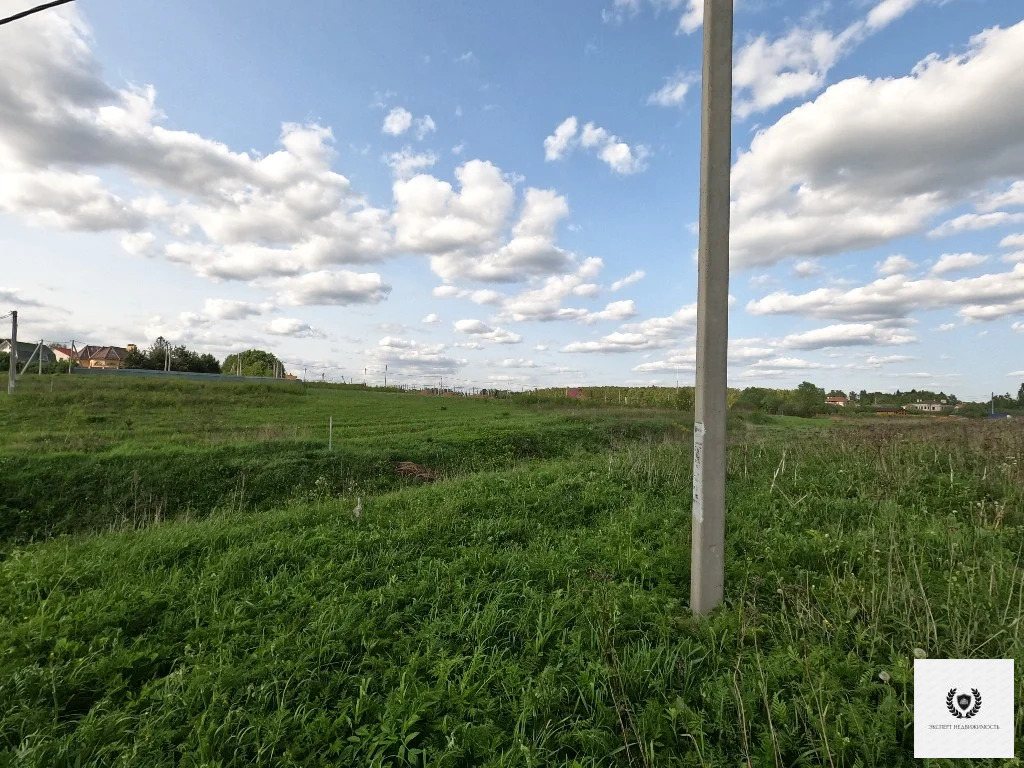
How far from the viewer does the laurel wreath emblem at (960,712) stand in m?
2.03

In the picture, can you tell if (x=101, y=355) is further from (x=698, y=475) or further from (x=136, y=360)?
(x=698, y=475)

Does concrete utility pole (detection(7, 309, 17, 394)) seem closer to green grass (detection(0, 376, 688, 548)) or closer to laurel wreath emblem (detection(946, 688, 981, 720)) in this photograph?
green grass (detection(0, 376, 688, 548))

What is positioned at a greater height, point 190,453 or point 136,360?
point 136,360

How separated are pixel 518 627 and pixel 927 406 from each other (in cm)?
5734

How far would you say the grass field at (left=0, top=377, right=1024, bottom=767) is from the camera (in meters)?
2.17

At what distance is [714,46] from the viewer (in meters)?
3.04

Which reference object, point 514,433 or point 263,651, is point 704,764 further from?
point 514,433

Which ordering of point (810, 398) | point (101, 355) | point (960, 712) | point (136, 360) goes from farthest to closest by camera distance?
point (101, 355) < point (136, 360) < point (810, 398) < point (960, 712)

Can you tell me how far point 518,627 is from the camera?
3.10 meters

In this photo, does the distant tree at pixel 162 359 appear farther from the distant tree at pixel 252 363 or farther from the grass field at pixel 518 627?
the grass field at pixel 518 627

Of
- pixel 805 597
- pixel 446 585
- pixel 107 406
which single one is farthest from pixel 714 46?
pixel 107 406

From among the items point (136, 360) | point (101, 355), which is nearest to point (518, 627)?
point (136, 360)

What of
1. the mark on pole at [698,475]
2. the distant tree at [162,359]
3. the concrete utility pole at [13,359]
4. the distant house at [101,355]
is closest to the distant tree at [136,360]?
the distant tree at [162,359]

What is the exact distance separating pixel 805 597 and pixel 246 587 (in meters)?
4.18
